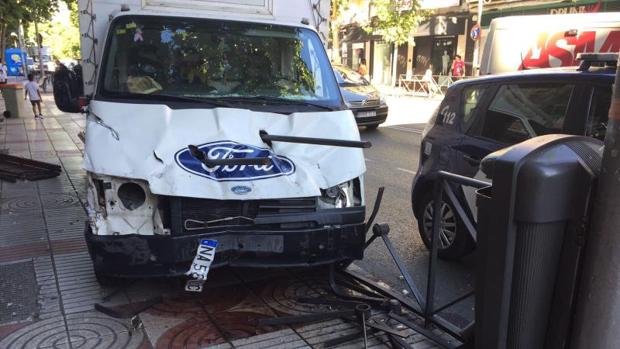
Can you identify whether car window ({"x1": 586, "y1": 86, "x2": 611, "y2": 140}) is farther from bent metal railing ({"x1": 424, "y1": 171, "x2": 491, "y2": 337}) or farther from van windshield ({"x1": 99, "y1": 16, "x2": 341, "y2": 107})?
van windshield ({"x1": 99, "y1": 16, "x2": 341, "y2": 107})

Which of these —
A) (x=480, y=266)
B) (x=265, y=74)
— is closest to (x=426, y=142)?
(x=265, y=74)

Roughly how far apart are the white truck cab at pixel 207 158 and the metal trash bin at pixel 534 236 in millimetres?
1625

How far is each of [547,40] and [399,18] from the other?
17.0 m

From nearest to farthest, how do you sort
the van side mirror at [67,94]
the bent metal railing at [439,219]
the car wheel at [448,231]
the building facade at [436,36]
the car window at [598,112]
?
the bent metal railing at [439,219]
the car window at [598,112]
the car wheel at [448,231]
the van side mirror at [67,94]
the building facade at [436,36]

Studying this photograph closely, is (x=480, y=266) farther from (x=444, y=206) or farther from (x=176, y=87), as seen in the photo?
(x=176, y=87)

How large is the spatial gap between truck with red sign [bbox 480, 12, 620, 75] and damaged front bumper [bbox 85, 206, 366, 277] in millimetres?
8428

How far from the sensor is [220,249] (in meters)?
3.56

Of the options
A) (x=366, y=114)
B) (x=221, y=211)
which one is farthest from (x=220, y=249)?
(x=366, y=114)

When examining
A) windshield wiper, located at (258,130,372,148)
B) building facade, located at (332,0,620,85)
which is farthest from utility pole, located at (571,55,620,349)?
building facade, located at (332,0,620,85)

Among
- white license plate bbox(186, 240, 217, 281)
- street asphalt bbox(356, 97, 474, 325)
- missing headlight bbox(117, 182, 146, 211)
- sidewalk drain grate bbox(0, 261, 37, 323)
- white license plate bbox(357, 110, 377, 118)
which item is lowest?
street asphalt bbox(356, 97, 474, 325)

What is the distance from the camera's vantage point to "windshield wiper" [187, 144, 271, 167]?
11.8ft

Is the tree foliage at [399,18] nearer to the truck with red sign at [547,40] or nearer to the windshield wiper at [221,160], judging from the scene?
the truck with red sign at [547,40]

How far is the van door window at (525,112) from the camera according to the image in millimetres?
4160

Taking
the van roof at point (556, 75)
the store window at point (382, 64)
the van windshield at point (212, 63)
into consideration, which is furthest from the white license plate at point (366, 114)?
the store window at point (382, 64)
